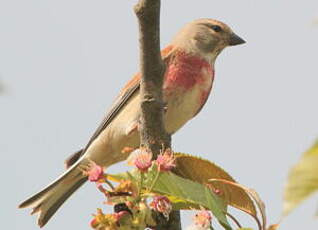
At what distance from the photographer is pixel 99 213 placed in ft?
6.75

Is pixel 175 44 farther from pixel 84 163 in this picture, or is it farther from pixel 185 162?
pixel 185 162

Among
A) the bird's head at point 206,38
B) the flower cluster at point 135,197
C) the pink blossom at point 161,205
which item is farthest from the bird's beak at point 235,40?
the pink blossom at point 161,205

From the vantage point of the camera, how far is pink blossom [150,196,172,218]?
2.24m

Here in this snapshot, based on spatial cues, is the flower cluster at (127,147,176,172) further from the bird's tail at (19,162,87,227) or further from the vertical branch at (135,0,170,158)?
the bird's tail at (19,162,87,227)

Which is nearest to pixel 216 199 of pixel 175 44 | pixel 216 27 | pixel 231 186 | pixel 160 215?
pixel 231 186

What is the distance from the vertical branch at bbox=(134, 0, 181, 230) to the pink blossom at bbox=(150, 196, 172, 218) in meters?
0.27

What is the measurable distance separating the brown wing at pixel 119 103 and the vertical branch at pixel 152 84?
240 cm

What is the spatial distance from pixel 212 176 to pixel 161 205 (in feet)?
1.01

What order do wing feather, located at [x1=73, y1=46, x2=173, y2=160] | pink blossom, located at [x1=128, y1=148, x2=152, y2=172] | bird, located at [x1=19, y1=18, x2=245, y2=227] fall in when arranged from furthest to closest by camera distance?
wing feather, located at [x1=73, y1=46, x2=173, y2=160] < bird, located at [x1=19, y1=18, x2=245, y2=227] < pink blossom, located at [x1=128, y1=148, x2=152, y2=172]

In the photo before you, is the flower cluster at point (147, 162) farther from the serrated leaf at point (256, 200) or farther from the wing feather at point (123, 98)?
the wing feather at point (123, 98)

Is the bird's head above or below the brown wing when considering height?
above

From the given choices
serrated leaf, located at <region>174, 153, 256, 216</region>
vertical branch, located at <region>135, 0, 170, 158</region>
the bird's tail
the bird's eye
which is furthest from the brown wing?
serrated leaf, located at <region>174, 153, 256, 216</region>

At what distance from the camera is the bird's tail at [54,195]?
14.7 feet

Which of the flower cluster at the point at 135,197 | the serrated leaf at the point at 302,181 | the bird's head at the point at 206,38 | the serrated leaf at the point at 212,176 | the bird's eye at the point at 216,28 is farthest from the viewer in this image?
the bird's eye at the point at 216,28
